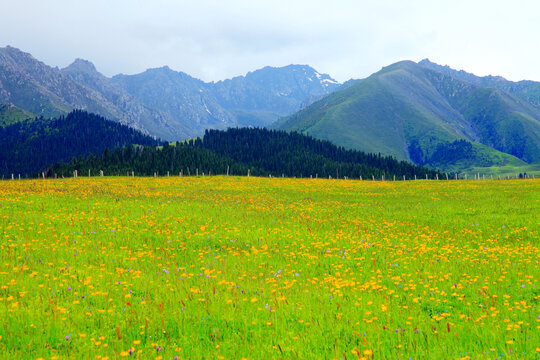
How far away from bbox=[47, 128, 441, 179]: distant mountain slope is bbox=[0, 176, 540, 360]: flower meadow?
328 feet

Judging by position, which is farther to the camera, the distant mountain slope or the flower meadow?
the distant mountain slope

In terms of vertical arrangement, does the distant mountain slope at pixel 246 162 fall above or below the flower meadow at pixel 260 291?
above

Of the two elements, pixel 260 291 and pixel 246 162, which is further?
Answer: pixel 246 162

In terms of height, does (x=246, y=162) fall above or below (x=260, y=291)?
above

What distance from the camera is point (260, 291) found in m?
7.91

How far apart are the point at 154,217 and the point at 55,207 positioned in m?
6.40

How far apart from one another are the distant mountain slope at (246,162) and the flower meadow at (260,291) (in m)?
100

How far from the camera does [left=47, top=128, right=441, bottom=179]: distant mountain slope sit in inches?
5143

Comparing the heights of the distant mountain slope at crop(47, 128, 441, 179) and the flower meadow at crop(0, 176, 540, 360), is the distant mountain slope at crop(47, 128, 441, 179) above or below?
above

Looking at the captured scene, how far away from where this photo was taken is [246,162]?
601 feet

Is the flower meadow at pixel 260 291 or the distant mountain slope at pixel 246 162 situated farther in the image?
the distant mountain slope at pixel 246 162

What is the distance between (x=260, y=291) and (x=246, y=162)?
578 feet

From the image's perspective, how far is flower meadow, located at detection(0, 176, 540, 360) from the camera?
5.56 metres

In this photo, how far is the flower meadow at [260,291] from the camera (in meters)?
5.56
